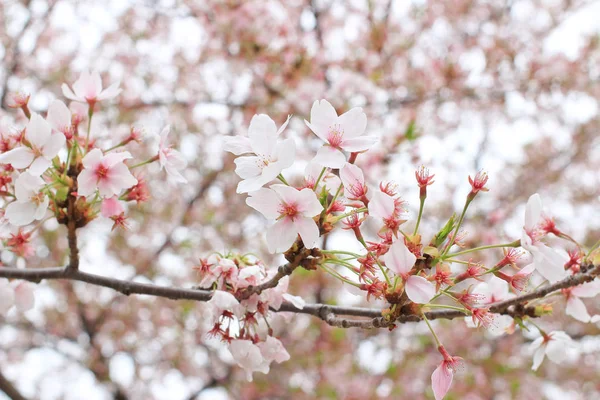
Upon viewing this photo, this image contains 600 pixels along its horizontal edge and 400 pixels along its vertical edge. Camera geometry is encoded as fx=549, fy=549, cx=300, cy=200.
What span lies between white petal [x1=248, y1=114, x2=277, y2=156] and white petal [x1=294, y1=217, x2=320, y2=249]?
191mm

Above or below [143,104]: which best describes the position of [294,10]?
above

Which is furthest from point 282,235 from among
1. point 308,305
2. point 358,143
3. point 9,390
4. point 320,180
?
point 9,390

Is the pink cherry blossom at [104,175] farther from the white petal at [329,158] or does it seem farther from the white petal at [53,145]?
the white petal at [329,158]

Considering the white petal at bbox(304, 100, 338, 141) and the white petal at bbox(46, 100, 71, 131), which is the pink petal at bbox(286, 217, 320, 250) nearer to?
the white petal at bbox(304, 100, 338, 141)

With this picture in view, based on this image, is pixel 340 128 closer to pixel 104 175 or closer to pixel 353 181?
pixel 353 181

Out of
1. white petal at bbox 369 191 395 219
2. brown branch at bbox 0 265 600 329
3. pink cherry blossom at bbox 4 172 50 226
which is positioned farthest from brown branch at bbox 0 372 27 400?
white petal at bbox 369 191 395 219

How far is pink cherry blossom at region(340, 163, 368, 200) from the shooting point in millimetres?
1389

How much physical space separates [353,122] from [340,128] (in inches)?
1.6

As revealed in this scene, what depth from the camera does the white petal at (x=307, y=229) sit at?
1354 mm

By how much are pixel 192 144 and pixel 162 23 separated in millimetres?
1625

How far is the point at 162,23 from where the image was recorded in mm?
7156

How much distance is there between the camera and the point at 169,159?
1810mm

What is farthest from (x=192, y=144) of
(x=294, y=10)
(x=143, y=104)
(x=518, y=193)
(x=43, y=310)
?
(x=518, y=193)

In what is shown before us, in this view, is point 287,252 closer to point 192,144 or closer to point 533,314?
point 533,314
